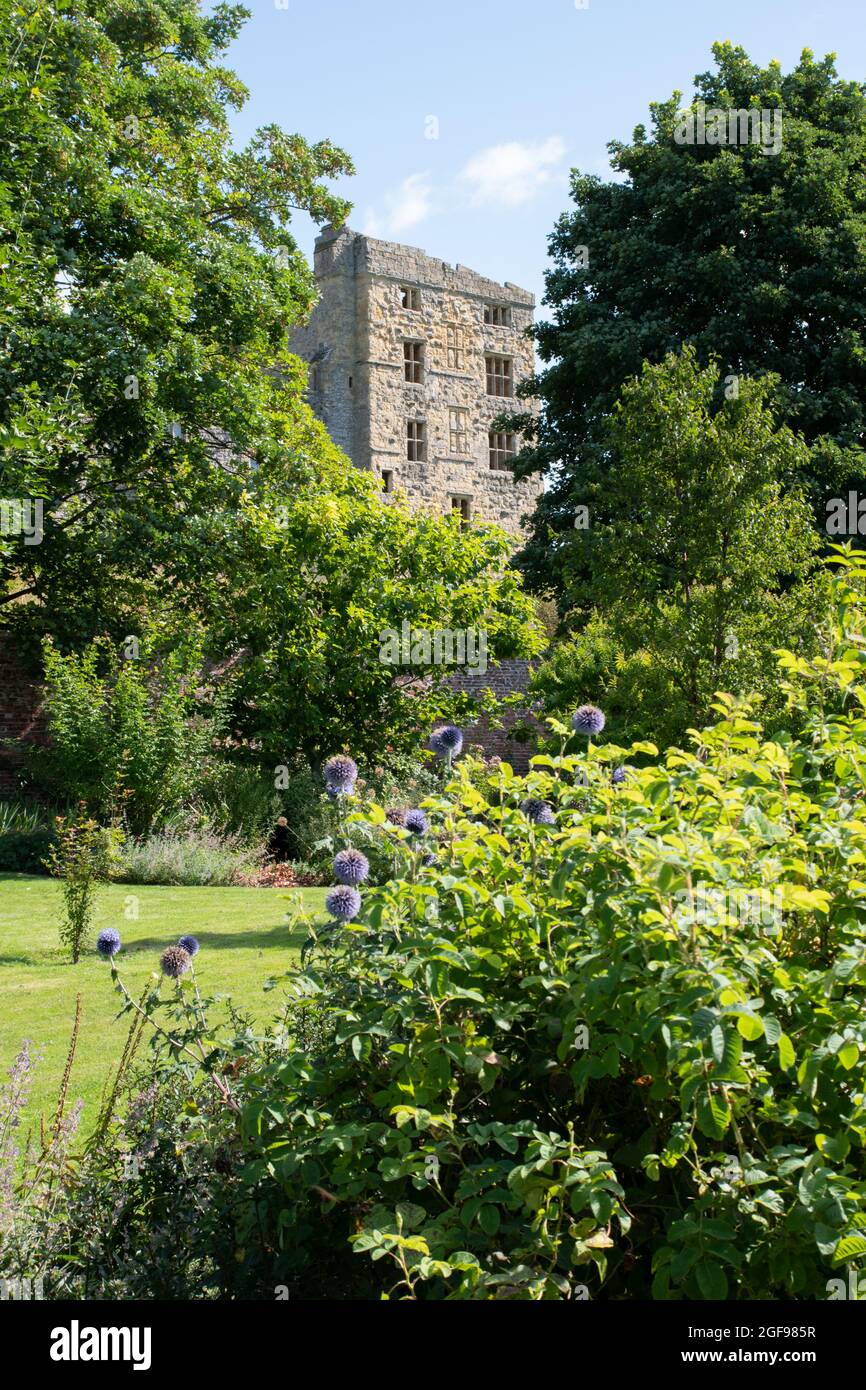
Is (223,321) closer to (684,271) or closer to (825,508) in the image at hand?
(684,271)

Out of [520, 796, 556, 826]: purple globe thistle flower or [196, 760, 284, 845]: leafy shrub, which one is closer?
[520, 796, 556, 826]: purple globe thistle flower

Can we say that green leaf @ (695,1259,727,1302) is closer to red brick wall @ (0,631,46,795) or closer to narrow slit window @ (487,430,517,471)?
red brick wall @ (0,631,46,795)

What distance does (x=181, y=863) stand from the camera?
1345 centimetres

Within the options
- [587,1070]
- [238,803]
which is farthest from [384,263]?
[587,1070]

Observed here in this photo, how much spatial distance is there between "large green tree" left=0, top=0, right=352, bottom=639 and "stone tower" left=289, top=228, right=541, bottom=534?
19.1 metres

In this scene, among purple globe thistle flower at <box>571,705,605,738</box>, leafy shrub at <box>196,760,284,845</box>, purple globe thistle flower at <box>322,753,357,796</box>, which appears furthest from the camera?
leafy shrub at <box>196,760,284,845</box>

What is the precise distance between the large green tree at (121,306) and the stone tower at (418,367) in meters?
19.1

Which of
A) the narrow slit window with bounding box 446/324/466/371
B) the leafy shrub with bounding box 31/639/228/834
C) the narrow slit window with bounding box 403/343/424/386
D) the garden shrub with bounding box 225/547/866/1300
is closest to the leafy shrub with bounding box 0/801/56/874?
the leafy shrub with bounding box 31/639/228/834

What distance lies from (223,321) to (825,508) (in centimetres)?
977

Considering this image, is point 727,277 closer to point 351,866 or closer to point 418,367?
point 351,866

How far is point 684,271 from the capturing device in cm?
2180

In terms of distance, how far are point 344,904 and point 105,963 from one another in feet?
19.8

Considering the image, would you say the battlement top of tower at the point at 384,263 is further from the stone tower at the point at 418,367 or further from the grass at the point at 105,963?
the grass at the point at 105,963

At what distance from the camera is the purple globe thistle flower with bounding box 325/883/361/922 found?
11.7ft
